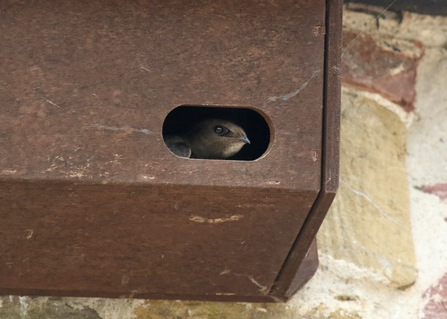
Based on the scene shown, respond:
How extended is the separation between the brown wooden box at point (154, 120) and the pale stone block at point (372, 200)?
49 cm

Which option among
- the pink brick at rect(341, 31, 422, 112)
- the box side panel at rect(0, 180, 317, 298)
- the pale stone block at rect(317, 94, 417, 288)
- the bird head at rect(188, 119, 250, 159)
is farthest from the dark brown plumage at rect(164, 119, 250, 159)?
the pink brick at rect(341, 31, 422, 112)

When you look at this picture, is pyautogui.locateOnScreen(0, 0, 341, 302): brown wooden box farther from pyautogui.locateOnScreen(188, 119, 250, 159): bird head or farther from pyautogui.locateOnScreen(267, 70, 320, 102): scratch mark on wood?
pyautogui.locateOnScreen(188, 119, 250, 159): bird head

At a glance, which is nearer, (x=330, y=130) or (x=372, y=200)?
(x=330, y=130)

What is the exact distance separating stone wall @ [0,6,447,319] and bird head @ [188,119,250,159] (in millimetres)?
439

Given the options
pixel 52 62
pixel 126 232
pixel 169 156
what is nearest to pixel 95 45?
pixel 52 62

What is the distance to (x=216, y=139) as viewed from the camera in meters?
1.76

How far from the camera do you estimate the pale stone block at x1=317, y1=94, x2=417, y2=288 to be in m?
1.86

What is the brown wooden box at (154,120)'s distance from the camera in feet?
4.05

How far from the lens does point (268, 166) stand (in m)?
1.25

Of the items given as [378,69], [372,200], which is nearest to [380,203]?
[372,200]

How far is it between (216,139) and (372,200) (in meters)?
0.59

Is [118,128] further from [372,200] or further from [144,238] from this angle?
[372,200]

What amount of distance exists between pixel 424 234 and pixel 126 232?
3.41 ft

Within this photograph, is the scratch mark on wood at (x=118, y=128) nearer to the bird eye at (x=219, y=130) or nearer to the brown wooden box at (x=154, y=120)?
the brown wooden box at (x=154, y=120)
